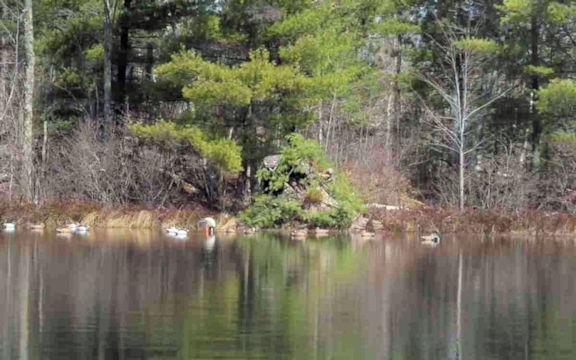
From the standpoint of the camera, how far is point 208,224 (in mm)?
32719

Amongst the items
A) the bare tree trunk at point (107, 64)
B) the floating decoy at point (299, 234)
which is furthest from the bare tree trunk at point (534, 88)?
the bare tree trunk at point (107, 64)

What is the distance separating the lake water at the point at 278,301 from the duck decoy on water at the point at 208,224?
3.92 meters

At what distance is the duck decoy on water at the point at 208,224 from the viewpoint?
3231 centimetres

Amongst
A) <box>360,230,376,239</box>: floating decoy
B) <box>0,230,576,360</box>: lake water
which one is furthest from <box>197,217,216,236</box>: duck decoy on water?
<box>360,230,376,239</box>: floating decoy

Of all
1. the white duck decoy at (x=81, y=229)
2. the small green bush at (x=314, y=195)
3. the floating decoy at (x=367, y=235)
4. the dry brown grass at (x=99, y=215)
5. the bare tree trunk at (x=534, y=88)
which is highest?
the bare tree trunk at (x=534, y=88)

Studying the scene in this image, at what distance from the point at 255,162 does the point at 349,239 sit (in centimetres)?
604

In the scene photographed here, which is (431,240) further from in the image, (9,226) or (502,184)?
(9,226)

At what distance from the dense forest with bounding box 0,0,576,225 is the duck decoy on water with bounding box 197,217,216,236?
1.87 metres

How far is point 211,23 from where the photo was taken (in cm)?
3462

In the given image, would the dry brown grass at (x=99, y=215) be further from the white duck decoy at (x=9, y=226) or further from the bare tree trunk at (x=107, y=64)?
the bare tree trunk at (x=107, y=64)

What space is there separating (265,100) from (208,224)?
4.88 meters

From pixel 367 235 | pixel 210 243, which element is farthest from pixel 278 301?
pixel 367 235

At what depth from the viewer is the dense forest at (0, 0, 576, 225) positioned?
3422 cm

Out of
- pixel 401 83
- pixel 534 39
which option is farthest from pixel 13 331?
pixel 401 83
